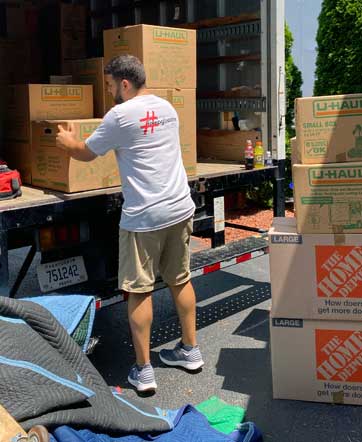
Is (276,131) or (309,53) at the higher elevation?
(309,53)

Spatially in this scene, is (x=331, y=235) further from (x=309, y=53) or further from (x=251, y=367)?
(x=309, y=53)

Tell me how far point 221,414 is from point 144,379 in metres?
0.53

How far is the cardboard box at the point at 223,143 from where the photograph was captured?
483 centimetres

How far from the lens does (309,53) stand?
44.1ft

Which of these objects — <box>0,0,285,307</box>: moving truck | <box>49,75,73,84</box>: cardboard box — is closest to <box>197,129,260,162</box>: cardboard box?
<box>0,0,285,307</box>: moving truck

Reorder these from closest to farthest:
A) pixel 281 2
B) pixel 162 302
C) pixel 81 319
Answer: pixel 81 319
pixel 281 2
pixel 162 302

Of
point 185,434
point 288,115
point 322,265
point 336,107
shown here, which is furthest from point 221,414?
point 288,115

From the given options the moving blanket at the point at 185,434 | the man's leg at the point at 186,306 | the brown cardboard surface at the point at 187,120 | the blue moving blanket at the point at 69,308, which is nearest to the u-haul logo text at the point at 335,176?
the man's leg at the point at 186,306

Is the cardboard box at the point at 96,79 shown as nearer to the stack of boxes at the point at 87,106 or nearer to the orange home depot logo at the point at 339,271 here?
the stack of boxes at the point at 87,106

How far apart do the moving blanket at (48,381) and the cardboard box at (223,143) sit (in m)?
2.91

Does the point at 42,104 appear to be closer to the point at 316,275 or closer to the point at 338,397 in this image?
the point at 316,275

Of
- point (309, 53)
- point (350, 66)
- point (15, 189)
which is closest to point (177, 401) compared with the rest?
point (15, 189)

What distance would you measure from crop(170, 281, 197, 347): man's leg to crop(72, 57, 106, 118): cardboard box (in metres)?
1.22

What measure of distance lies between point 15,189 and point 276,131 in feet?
6.68
